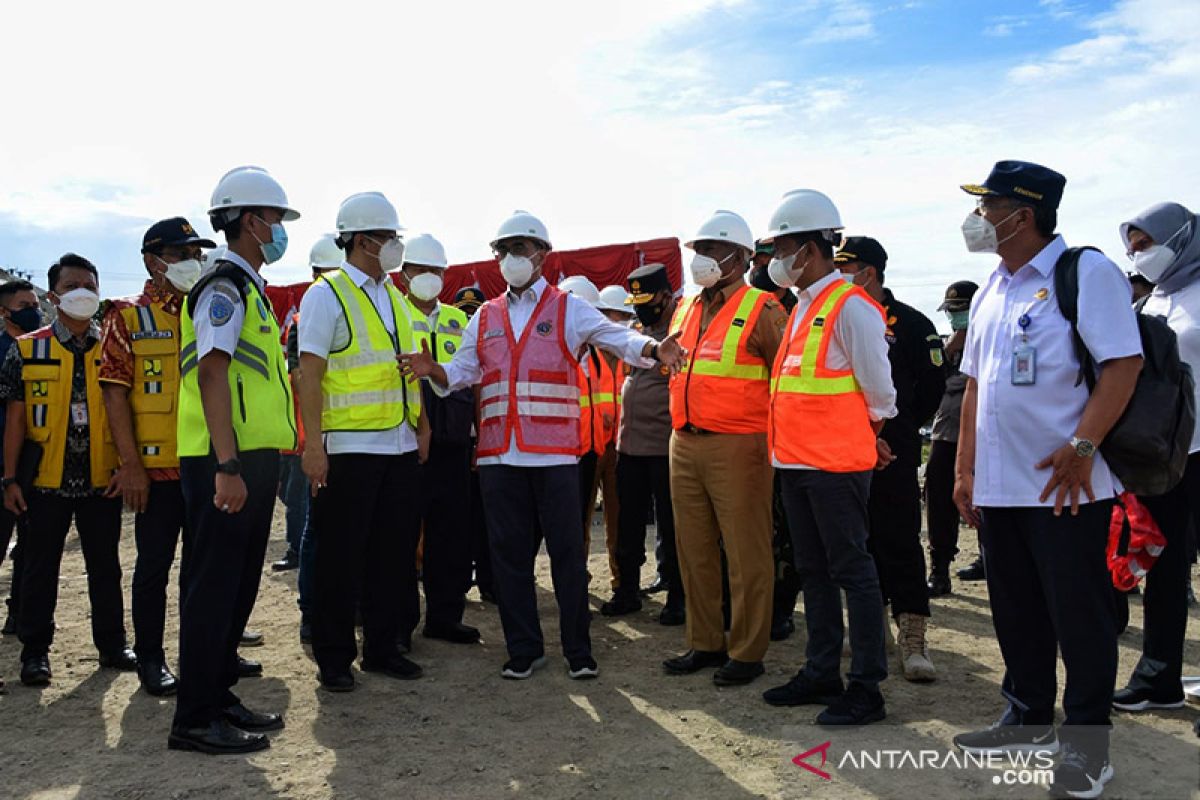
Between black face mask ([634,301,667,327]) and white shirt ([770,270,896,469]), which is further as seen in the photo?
black face mask ([634,301,667,327])

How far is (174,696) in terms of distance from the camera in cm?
487

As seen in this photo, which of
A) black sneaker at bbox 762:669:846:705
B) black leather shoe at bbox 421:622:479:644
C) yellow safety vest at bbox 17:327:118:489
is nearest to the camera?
black sneaker at bbox 762:669:846:705

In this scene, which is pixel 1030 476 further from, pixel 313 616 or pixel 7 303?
pixel 7 303

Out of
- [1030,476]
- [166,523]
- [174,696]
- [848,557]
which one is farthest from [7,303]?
[1030,476]

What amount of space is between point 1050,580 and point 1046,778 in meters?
0.73

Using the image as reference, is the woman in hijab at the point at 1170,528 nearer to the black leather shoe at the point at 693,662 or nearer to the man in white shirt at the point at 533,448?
the black leather shoe at the point at 693,662

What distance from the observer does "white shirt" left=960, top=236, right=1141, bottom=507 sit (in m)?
3.33

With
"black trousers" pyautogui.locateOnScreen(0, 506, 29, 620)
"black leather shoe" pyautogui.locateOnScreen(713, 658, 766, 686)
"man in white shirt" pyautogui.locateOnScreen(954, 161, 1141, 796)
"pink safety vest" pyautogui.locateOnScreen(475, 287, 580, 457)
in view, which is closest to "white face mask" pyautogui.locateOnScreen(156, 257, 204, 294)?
"pink safety vest" pyautogui.locateOnScreen(475, 287, 580, 457)

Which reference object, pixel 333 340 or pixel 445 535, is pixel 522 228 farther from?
pixel 445 535

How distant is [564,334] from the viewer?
204 inches

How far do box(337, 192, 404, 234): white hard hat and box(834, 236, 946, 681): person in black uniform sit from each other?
2324mm

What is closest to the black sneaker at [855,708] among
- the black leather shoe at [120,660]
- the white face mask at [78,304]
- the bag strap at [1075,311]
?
the bag strap at [1075,311]

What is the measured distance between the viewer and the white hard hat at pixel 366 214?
5012 mm

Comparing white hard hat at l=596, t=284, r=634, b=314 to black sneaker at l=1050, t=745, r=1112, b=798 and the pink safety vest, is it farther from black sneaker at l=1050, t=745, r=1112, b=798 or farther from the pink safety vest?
black sneaker at l=1050, t=745, r=1112, b=798
